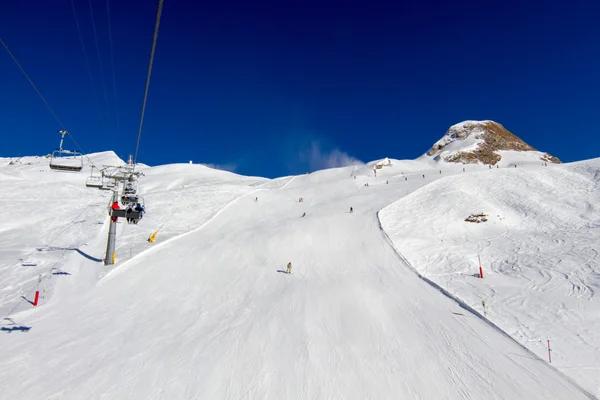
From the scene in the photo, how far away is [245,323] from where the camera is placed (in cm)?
1118

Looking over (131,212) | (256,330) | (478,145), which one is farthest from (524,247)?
(478,145)

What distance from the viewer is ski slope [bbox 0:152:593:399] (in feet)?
25.9

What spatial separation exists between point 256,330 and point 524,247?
1761 centimetres

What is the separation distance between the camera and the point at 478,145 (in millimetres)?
66688

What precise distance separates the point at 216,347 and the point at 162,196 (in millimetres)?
31455

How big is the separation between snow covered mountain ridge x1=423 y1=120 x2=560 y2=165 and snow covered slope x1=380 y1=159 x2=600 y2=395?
24749 millimetres

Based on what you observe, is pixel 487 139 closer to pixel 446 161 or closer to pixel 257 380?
pixel 446 161

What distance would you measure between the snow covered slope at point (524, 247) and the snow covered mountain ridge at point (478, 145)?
24.7 m

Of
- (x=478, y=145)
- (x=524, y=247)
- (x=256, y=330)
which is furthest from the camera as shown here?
(x=478, y=145)

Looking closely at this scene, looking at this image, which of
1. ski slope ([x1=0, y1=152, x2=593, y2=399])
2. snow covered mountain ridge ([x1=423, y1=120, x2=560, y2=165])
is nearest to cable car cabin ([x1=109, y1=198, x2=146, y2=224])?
ski slope ([x1=0, y1=152, x2=593, y2=399])

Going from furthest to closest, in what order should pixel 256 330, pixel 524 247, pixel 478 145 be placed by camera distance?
pixel 478 145 → pixel 524 247 → pixel 256 330

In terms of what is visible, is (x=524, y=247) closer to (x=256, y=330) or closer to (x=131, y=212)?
(x=256, y=330)

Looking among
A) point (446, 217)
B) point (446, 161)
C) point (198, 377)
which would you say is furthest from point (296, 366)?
point (446, 161)

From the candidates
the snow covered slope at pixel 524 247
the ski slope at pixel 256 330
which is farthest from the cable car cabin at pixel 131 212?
the snow covered slope at pixel 524 247
